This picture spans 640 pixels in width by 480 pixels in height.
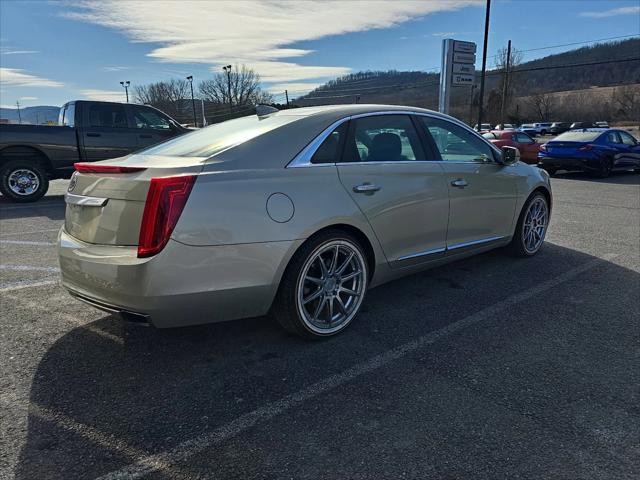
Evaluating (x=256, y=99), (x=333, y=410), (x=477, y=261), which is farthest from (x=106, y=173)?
(x=256, y=99)

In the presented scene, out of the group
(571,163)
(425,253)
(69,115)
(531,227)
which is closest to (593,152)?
(571,163)

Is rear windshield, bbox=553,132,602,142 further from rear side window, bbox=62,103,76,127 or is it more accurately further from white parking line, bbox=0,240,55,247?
white parking line, bbox=0,240,55,247

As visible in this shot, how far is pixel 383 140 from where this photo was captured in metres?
3.81

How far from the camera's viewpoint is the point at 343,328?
11.5ft

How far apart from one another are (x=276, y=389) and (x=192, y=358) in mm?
698

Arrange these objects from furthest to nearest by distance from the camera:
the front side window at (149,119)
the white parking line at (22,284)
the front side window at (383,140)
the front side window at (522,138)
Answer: the front side window at (522,138) < the front side window at (149,119) < the white parking line at (22,284) < the front side window at (383,140)

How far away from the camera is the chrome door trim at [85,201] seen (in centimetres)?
297

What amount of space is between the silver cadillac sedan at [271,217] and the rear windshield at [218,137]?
2cm

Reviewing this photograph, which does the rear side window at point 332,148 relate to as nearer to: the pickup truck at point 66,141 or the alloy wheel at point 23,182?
the pickup truck at point 66,141

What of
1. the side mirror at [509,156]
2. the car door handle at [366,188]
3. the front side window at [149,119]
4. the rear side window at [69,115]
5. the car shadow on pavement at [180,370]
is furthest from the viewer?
the front side window at [149,119]

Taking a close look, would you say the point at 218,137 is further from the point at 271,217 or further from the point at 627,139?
the point at 627,139

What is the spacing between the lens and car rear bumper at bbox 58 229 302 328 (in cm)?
270

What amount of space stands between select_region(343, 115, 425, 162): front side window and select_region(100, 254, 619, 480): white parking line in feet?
4.45

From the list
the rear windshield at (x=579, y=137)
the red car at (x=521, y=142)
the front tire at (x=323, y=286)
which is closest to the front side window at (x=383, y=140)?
the front tire at (x=323, y=286)
